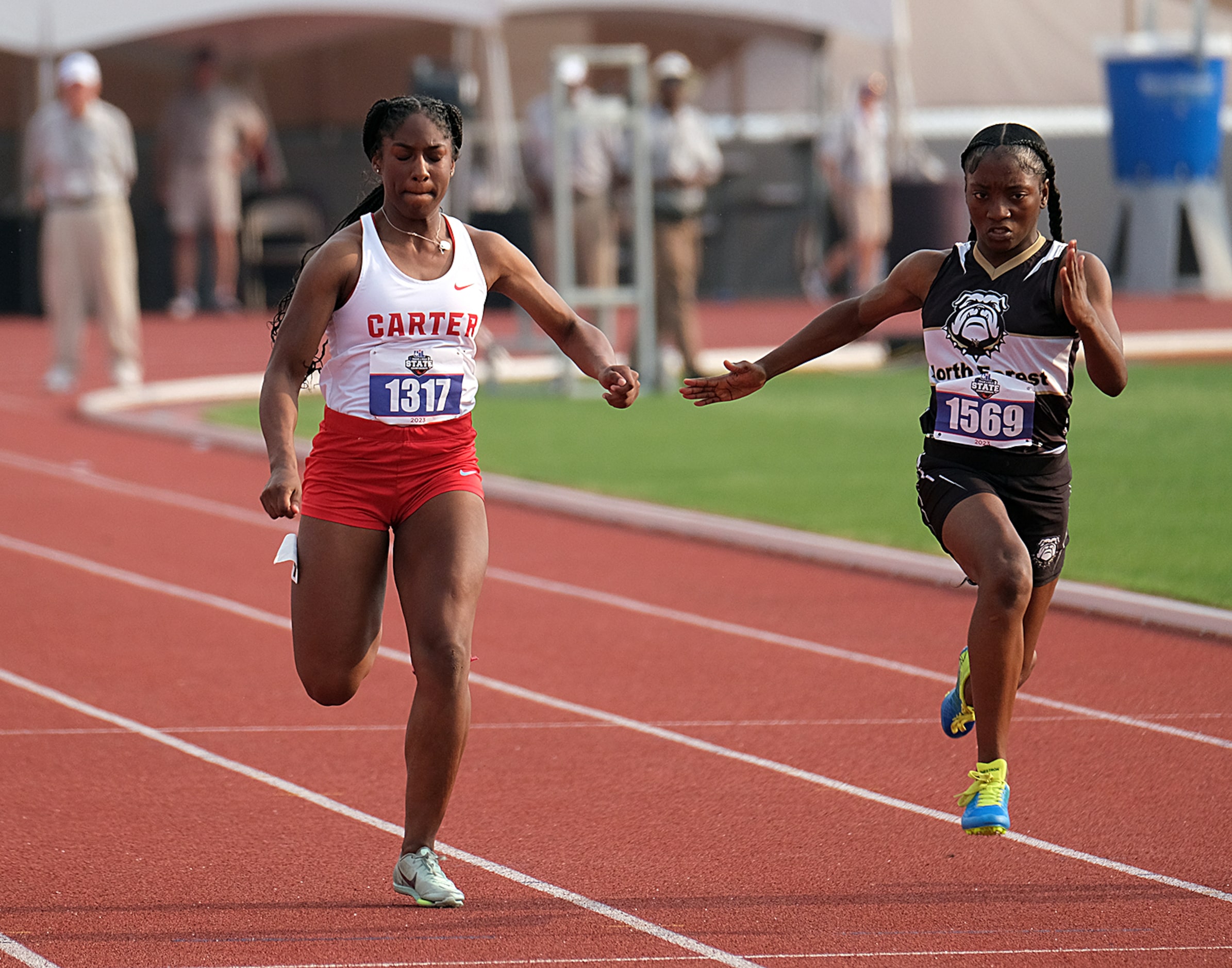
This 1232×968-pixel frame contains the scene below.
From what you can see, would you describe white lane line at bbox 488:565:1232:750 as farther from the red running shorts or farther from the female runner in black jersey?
the red running shorts

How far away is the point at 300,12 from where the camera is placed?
23766mm

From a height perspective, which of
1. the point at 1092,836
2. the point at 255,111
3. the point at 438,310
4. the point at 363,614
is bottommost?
the point at 1092,836

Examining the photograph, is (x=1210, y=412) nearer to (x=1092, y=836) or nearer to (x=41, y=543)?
(x=41, y=543)

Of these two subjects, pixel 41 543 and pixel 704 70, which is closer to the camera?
pixel 41 543

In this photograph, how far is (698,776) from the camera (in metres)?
6.07

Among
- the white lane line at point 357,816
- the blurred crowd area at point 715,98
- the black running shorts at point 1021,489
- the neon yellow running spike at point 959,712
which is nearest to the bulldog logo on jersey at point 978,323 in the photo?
the black running shorts at point 1021,489

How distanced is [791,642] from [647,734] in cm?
148

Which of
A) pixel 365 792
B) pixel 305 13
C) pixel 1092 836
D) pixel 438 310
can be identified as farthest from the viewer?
pixel 305 13

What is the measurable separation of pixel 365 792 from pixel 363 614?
1164 millimetres

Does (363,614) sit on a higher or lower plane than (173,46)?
lower

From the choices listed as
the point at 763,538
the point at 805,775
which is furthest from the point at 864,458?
the point at 805,775

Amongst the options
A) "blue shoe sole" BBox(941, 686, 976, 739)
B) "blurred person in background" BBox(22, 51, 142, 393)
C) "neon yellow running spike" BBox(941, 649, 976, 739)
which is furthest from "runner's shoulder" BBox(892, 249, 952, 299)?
"blurred person in background" BBox(22, 51, 142, 393)

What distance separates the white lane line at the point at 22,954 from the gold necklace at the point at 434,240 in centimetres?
189

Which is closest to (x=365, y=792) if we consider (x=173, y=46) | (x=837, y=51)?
(x=173, y=46)
